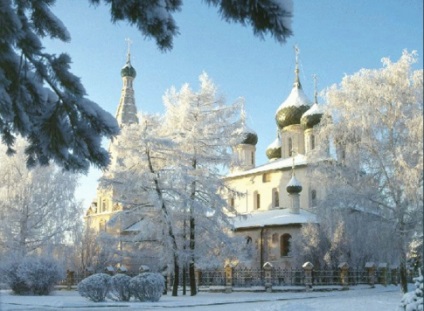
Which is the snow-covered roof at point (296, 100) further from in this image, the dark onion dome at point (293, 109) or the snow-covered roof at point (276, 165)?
the snow-covered roof at point (276, 165)

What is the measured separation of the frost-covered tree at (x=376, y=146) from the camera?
19828 mm

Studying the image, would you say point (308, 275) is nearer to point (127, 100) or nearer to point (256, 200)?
point (256, 200)

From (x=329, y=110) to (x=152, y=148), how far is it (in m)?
7.96

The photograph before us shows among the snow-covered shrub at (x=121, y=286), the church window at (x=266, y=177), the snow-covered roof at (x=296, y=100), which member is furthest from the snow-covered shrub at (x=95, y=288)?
the snow-covered roof at (x=296, y=100)

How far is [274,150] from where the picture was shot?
48.2 metres

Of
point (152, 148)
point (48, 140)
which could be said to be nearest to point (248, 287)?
point (152, 148)

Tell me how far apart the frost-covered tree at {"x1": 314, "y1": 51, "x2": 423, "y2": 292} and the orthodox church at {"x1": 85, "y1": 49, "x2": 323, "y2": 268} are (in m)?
11.6

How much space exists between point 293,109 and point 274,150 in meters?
5.49

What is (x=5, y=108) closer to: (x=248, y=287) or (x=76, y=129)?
(x=76, y=129)

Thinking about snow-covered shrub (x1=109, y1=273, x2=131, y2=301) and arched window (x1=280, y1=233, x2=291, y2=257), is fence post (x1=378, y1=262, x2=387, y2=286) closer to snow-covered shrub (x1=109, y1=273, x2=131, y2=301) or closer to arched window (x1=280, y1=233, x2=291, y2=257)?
arched window (x1=280, y1=233, x2=291, y2=257)

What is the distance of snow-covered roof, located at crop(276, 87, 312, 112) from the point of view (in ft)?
145

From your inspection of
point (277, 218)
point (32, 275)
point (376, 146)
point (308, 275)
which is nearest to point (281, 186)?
point (277, 218)

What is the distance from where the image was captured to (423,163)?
4008mm

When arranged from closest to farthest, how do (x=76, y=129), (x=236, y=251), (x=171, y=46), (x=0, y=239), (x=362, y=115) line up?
(x=171, y=46), (x=76, y=129), (x=362, y=115), (x=236, y=251), (x=0, y=239)
